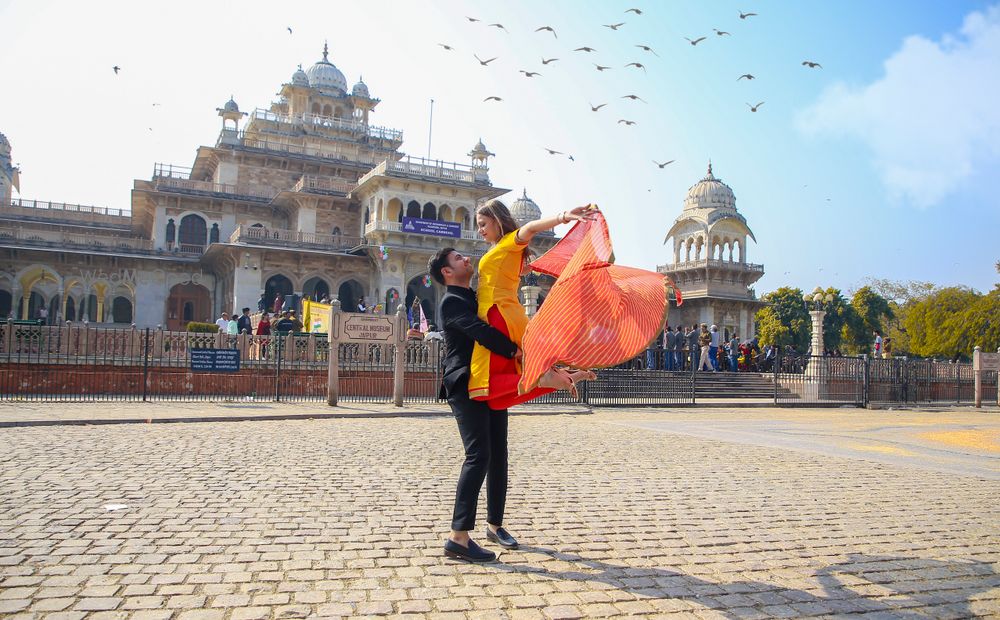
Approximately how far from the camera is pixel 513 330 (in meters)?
4.11

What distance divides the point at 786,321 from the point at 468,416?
54.2m

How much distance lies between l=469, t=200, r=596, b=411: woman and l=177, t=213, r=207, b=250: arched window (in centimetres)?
3937

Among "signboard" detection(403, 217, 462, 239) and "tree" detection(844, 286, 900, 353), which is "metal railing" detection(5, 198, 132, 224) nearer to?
"signboard" detection(403, 217, 462, 239)

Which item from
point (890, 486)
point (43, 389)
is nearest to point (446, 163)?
point (43, 389)

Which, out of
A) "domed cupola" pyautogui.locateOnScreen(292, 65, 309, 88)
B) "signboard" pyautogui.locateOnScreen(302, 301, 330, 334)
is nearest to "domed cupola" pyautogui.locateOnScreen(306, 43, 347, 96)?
"domed cupola" pyautogui.locateOnScreen(292, 65, 309, 88)

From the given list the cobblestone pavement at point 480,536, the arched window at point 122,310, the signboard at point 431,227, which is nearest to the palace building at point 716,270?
the signboard at point 431,227

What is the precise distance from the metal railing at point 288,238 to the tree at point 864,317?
36864mm

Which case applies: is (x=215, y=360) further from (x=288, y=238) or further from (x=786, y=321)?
(x=786, y=321)

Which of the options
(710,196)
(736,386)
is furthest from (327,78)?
(736,386)

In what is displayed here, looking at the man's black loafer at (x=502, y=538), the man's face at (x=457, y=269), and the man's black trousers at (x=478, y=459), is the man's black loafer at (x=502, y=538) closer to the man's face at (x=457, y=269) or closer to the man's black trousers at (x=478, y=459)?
the man's black trousers at (x=478, y=459)

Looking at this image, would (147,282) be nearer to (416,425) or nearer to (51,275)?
(51,275)

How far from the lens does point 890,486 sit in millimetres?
6504

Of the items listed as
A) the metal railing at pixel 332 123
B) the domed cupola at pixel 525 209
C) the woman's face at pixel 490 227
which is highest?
the metal railing at pixel 332 123

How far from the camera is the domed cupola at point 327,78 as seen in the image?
166 feet
